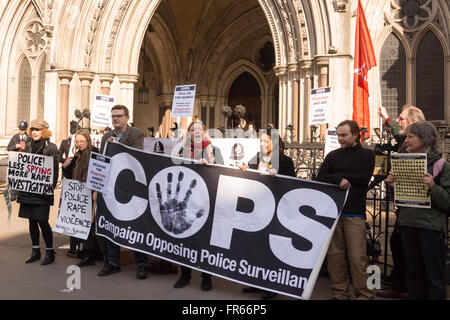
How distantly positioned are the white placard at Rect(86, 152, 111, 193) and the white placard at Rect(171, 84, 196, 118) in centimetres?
392

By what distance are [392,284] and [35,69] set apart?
18040 millimetres

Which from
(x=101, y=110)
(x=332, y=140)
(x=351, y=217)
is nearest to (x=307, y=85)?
(x=332, y=140)

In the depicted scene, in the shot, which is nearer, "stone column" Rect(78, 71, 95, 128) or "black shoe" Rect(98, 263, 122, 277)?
"black shoe" Rect(98, 263, 122, 277)

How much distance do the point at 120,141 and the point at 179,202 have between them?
1.28m

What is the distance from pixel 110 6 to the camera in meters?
15.4

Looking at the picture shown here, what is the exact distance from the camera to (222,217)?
193 inches

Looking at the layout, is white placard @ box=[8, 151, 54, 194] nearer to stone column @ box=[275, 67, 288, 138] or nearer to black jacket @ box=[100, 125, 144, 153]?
black jacket @ box=[100, 125, 144, 153]

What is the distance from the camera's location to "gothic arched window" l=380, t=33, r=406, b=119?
1348 cm

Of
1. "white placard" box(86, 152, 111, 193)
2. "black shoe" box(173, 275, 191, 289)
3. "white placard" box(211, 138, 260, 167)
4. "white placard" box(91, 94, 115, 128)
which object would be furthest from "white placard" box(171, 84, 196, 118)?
"black shoe" box(173, 275, 191, 289)

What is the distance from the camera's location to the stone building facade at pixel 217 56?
41.9 feet

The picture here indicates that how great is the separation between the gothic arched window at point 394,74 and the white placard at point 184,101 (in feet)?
23.7

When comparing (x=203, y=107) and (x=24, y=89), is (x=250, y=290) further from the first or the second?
(x=203, y=107)
